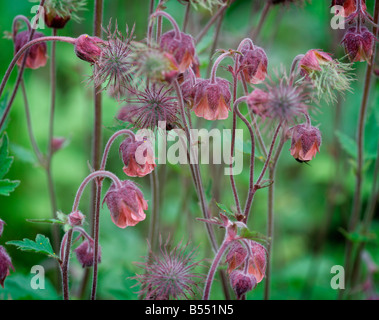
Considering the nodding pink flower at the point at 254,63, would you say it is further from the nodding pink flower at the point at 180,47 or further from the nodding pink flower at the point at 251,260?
the nodding pink flower at the point at 251,260

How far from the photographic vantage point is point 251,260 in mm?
950

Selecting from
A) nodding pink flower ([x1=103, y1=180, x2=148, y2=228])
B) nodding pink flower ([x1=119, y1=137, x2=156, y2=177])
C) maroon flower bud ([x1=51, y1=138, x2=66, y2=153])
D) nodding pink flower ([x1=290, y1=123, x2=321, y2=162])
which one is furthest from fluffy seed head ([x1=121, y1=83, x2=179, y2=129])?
maroon flower bud ([x1=51, y1=138, x2=66, y2=153])

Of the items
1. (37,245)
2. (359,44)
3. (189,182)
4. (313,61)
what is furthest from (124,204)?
(189,182)

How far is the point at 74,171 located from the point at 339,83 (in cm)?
186

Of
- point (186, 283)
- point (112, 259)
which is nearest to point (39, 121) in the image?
point (112, 259)

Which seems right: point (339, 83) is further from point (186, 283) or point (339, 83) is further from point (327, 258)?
point (327, 258)

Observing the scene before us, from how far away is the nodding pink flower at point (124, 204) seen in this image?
96 cm

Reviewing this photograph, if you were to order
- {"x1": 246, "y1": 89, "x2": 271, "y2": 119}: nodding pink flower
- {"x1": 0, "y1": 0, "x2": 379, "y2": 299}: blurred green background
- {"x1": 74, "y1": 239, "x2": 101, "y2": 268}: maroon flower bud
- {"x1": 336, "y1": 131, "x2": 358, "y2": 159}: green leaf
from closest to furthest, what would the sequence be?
{"x1": 246, "y1": 89, "x2": 271, "y2": 119}: nodding pink flower, {"x1": 74, "y1": 239, "x2": 101, "y2": 268}: maroon flower bud, {"x1": 336, "y1": 131, "x2": 358, "y2": 159}: green leaf, {"x1": 0, "y1": 0, "x2": 379, "y2": 299}: blurred green background

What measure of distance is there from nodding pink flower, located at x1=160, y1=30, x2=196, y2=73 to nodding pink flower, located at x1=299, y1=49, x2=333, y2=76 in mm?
237

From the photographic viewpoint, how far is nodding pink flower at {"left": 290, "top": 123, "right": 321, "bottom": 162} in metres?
0.98

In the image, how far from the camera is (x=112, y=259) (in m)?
2.16

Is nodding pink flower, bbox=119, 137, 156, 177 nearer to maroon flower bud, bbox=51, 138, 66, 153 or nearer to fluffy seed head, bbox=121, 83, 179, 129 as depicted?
fluffy seed head, bbox=121, 83, 179, 129

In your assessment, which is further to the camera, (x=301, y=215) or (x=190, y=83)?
(x=301, y=215)

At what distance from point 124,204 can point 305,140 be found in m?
0.39
